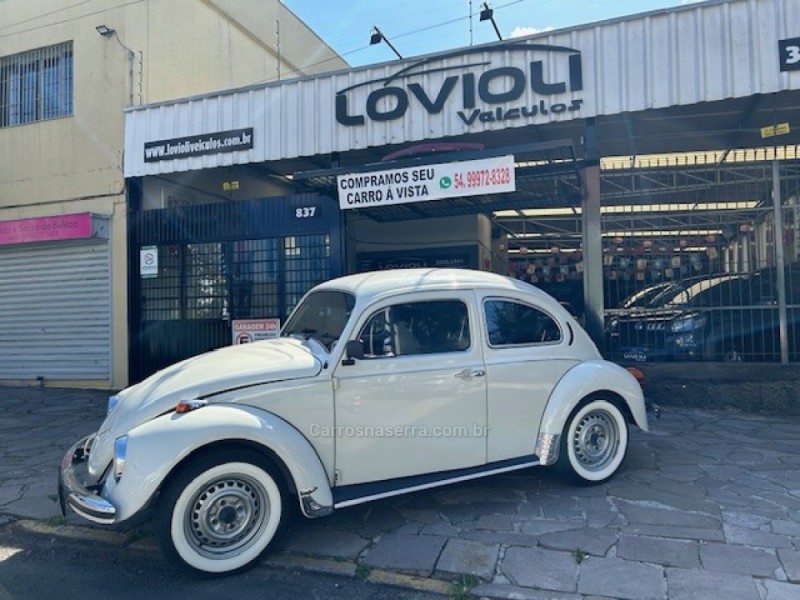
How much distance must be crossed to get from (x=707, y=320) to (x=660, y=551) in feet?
18.8

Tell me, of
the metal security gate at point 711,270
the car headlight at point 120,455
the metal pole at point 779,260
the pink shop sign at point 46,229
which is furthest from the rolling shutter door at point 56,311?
the metal pole at point 779,260

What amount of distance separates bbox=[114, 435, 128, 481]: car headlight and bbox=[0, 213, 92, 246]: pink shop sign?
7.55m

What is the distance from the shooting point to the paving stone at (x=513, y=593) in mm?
3148

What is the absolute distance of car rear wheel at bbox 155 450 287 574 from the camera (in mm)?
3387

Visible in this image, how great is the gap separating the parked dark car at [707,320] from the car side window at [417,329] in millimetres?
4989

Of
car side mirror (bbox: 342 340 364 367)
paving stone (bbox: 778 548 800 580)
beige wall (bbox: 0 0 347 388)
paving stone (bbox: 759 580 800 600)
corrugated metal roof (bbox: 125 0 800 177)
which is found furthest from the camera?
beige wall (bbox: 0 0 347 388)

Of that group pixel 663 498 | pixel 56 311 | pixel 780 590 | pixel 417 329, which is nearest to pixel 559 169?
pixel 417 329

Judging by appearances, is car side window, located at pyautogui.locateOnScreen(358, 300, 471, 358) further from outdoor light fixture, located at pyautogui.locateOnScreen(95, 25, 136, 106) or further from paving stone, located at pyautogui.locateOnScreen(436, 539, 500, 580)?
outdoor light fixture, located at pyautogui.locateOnScreen(95, 25, 136, 106)

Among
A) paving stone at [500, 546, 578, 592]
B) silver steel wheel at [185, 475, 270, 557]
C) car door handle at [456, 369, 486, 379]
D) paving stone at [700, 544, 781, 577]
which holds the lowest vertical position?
paving stone at [500, 546, 578, 592]

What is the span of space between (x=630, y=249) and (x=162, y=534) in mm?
7594

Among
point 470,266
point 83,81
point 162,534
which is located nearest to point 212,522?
point 162,534

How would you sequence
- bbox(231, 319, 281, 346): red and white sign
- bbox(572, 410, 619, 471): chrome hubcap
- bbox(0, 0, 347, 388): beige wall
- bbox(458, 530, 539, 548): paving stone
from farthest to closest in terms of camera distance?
bbox(0, 0, 347, 388): beige wall, bbox(231, 319, 281, 346): red and white sign, bbox(572, 410, 619, 471): chrome hubcap, bbox(458, 530, 539, 548): paving stone

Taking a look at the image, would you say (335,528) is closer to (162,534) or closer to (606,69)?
(162,534)

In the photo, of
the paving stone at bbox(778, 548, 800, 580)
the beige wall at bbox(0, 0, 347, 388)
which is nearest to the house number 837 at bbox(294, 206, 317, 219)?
the beige wall at bbox(0, 0, 347, 388)
